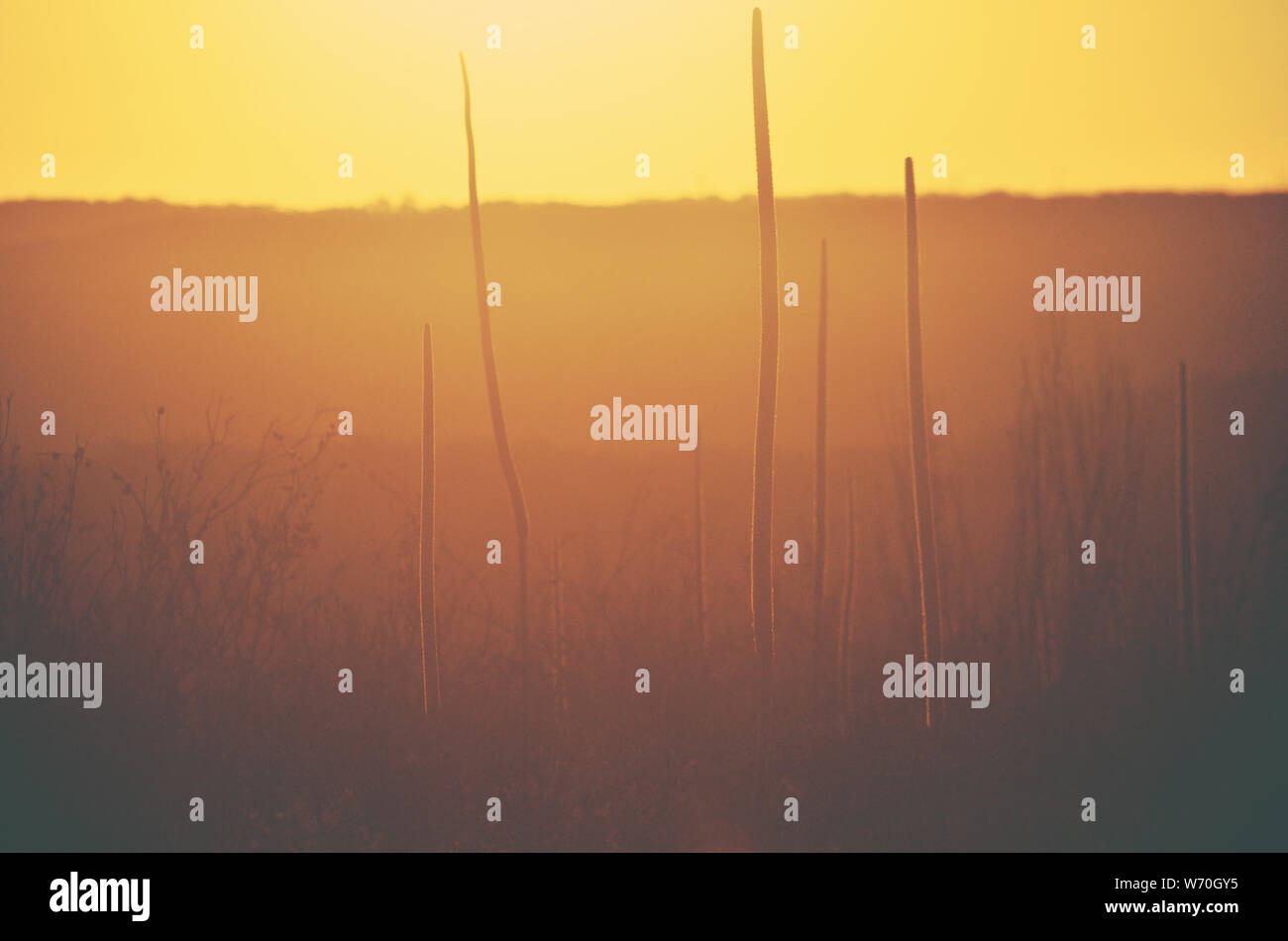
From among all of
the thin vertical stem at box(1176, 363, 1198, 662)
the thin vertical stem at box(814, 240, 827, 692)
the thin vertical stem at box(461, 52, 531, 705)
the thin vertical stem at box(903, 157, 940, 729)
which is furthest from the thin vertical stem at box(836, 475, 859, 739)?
the thin vertical stem at box(1176, 363, 1198, 662)

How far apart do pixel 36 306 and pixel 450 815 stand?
3940 mm

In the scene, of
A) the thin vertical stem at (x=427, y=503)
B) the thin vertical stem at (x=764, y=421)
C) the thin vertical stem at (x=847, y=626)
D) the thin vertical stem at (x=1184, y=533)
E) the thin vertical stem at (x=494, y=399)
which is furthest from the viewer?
the thin vertical stem at (x=1184, y=533)

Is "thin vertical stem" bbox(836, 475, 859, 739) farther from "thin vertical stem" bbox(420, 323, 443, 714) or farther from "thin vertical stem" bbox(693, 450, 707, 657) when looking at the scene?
"thin vertical stem" bbox(420, 323, 443, 714)

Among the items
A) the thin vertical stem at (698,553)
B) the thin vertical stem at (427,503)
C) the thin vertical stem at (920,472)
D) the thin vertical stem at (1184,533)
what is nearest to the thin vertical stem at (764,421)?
the thin vertical stem at (698,553)

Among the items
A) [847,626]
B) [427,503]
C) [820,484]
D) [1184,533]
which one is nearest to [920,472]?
[820,484]

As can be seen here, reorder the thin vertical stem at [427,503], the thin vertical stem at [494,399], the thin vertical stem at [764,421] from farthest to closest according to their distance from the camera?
the thin vertical stem at [494,399] → the thin vertical stem at [427,503] → the thin vertical stem at [764,421]

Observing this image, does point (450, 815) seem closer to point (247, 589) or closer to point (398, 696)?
point (398, 696)

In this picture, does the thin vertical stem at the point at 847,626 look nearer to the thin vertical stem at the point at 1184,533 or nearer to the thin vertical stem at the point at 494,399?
the thin vertical stem at the point at 494,399

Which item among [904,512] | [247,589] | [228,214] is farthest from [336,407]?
[904,512]

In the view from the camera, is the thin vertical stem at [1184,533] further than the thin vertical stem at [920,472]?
Yes

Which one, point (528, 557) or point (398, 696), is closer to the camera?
point (398, 696)

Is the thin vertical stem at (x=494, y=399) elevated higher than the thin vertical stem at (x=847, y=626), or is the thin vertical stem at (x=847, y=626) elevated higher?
the thin vertical stem at (x=494, y=399)

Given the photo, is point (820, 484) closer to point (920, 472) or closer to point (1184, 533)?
point (920, 472)

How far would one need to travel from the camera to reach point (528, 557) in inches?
212
